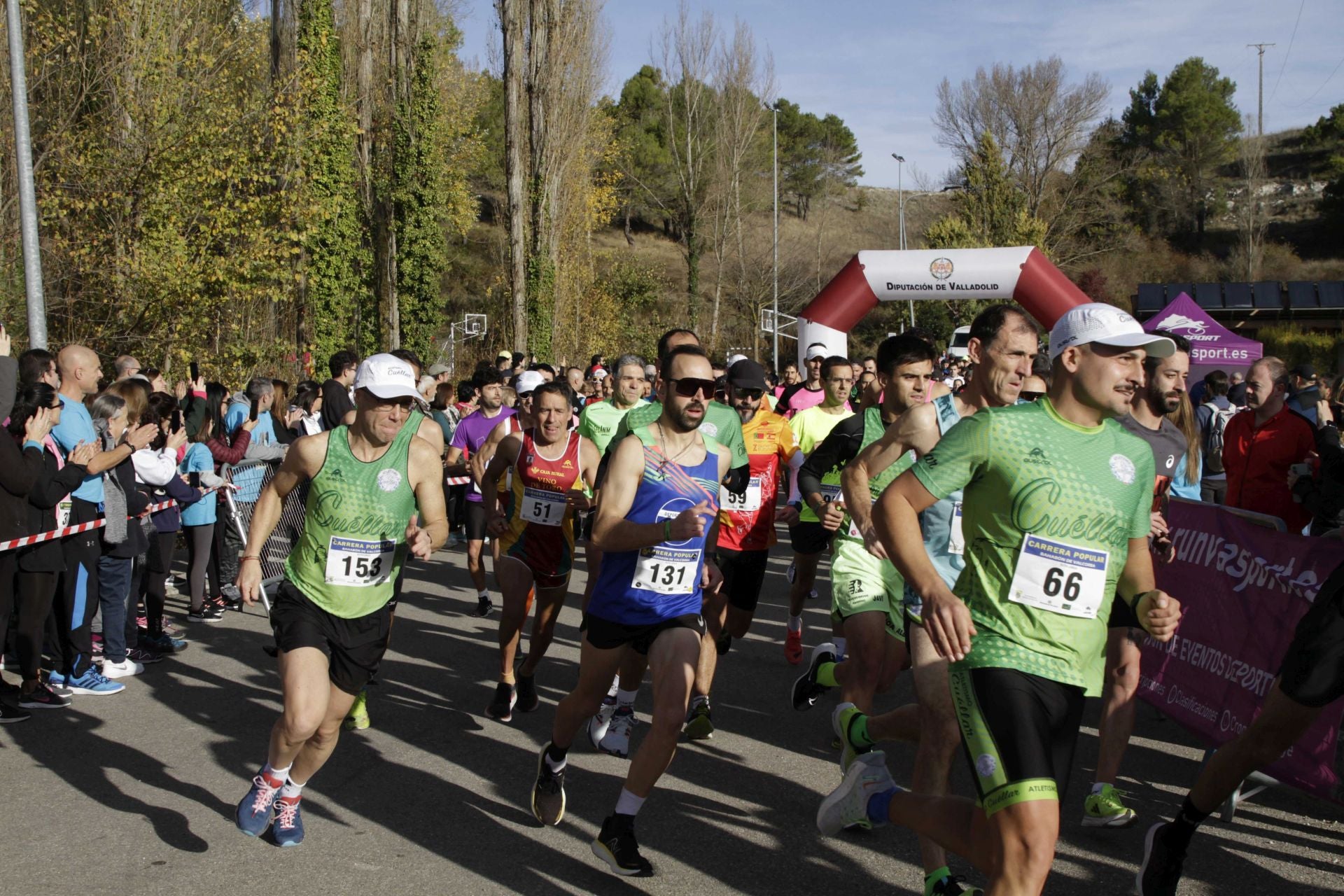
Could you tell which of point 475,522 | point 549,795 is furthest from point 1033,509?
point 475,522

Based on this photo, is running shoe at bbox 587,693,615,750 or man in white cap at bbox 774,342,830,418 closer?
running shoe at bbox 587,693,615,750

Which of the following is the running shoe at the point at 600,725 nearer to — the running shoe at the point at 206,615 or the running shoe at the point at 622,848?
the running shoe at the point at 622,848

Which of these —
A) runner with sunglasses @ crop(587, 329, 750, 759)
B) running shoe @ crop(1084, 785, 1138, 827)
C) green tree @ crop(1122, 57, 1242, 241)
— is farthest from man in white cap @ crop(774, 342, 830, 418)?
green tree @ crop(1122, 57, 1242, 241)

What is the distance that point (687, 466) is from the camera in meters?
4.73

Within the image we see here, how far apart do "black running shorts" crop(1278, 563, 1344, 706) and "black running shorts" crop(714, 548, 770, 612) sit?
3.33 meters

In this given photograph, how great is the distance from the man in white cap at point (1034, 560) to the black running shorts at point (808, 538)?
13.4ft

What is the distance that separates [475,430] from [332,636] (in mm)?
4921

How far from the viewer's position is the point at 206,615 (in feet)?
31.2

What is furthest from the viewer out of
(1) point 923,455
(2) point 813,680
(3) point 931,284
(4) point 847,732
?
(3) point 931,284

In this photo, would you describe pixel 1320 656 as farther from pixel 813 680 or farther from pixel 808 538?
pixel 808 538

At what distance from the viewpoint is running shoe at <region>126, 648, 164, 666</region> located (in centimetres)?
783

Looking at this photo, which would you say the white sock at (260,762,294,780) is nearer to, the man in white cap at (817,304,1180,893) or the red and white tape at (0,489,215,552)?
the man in white cap at (817,304,1180,893)

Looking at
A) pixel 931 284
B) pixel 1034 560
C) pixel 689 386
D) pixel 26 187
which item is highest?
pixel 26 187

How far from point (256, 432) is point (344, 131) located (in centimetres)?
1468
